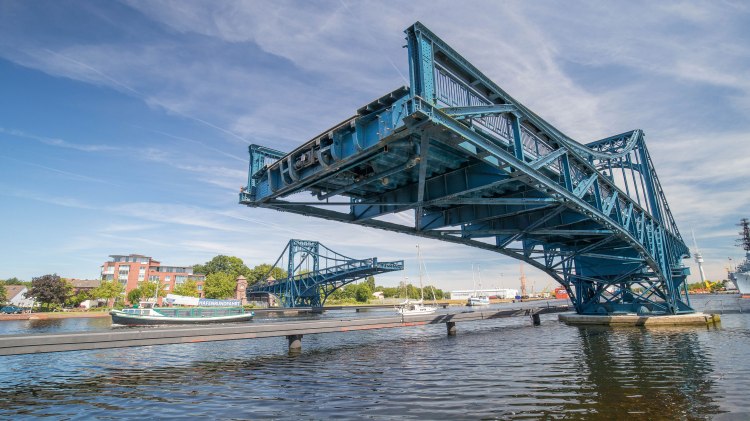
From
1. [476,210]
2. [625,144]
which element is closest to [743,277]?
[625,144]

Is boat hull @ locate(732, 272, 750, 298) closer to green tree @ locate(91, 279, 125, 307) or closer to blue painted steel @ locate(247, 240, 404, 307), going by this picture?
blue painted steel @ locate(247, 240, 404, 307)

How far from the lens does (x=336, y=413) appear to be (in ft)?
32.4

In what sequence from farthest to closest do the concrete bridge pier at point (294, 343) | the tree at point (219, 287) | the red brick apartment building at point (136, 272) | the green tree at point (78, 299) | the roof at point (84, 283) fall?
1. the red brick apartment building at point (136, 272)
2. the roof at point (84, 283)
3. the tree at point (219, 287)
4. the green tree at point (78, 299)
5. the concrete bridge pier at point (294, 343)

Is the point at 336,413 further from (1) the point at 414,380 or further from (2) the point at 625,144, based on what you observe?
(2) the point at 625,144

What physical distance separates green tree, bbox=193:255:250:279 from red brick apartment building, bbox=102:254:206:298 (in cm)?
2399

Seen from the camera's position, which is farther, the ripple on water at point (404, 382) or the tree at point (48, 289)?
the tree at point (48, 289)

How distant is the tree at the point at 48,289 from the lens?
2825 inches

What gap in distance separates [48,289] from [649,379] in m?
94.9

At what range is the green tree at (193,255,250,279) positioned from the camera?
14200cm

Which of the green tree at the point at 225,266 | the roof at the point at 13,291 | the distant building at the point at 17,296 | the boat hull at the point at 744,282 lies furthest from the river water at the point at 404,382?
the green tree at the point at 225,266

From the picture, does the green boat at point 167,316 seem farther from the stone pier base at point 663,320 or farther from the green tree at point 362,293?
the green tree at point 362,293

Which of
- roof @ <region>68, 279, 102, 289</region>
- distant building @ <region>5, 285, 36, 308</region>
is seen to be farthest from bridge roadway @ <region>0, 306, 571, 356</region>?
distant building @ <region>5, 285, 36, 308</region>

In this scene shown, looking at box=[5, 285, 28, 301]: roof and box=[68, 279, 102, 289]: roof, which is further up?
box=[68, 279, 102, 289]: roof

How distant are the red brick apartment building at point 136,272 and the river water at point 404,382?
10277cm
